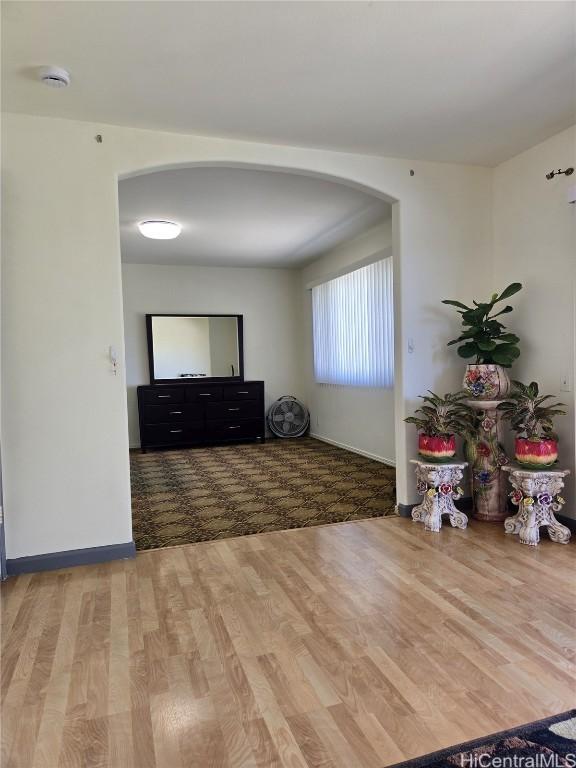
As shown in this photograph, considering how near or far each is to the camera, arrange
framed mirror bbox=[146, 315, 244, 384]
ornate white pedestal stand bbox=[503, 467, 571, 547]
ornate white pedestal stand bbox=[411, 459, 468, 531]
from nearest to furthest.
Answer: ornate white pedestal stand bbox=[503, 467, 571, 547], ornate white pedestal stand bbox=[411, 459, 468, 531], framed mirror bbox=[146, 315, 244, 384]

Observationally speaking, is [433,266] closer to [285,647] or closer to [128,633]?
[285,647]

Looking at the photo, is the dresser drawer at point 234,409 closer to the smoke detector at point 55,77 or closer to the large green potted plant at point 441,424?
the large green potted plant at point 441,424

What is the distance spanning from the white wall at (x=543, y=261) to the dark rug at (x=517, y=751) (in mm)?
2122

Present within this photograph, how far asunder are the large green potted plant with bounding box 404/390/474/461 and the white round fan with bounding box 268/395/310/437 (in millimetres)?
4054

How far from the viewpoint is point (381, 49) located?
231cm

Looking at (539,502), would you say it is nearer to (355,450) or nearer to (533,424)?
(533,424)

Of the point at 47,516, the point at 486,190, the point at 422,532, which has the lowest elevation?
the point at 422,532

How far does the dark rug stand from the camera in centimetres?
142

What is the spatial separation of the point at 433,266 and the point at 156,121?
2169 mm

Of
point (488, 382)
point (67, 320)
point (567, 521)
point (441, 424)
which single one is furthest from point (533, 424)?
point (67, 320)

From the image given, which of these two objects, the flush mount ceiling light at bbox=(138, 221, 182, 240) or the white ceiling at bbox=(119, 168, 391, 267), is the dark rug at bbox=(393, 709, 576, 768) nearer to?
the white ceiling at bbox=(119, 168, 391, 267)

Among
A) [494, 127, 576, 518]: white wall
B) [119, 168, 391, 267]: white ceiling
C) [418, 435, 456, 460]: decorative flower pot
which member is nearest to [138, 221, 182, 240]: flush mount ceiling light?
[119, 168, 391, 267]: white ceiling

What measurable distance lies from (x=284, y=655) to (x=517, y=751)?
0.87 meters

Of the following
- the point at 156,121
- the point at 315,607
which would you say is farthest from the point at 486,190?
the point at 315,607
